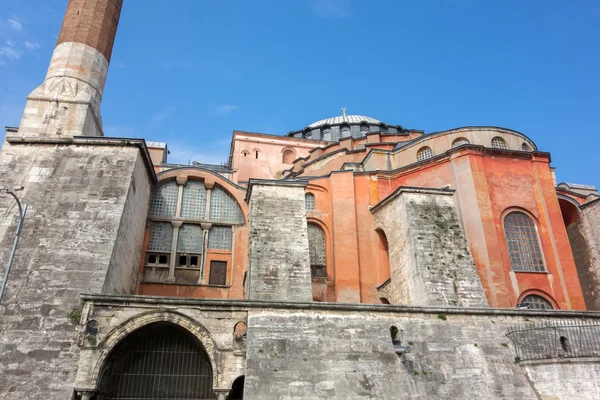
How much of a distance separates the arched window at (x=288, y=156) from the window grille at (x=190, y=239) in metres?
12.8

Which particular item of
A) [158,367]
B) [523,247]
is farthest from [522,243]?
[158,367]

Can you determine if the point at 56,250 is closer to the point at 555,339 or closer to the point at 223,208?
the point at 223,208

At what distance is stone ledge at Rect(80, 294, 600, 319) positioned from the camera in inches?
439

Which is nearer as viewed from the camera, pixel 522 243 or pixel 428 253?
pixel 428 253

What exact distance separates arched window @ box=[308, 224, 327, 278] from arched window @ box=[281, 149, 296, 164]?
11.7m

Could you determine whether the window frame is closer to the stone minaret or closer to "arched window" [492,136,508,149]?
"arched window" [492,136,508,149]

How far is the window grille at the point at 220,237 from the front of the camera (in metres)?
17.6

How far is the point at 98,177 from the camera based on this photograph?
14.0m

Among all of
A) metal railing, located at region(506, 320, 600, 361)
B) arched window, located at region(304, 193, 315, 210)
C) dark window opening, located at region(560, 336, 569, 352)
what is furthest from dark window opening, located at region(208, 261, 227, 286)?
dark window opening, located at region(560, 336, 569, 352)

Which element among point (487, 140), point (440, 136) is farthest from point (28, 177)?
point (487, 140)

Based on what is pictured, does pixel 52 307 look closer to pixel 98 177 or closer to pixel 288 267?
pixel 98 177

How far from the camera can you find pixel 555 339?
488 inches

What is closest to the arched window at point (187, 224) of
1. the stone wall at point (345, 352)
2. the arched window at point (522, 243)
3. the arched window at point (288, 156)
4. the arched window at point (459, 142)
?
the stone wall at point (345, 352)

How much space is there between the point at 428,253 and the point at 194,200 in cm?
862
